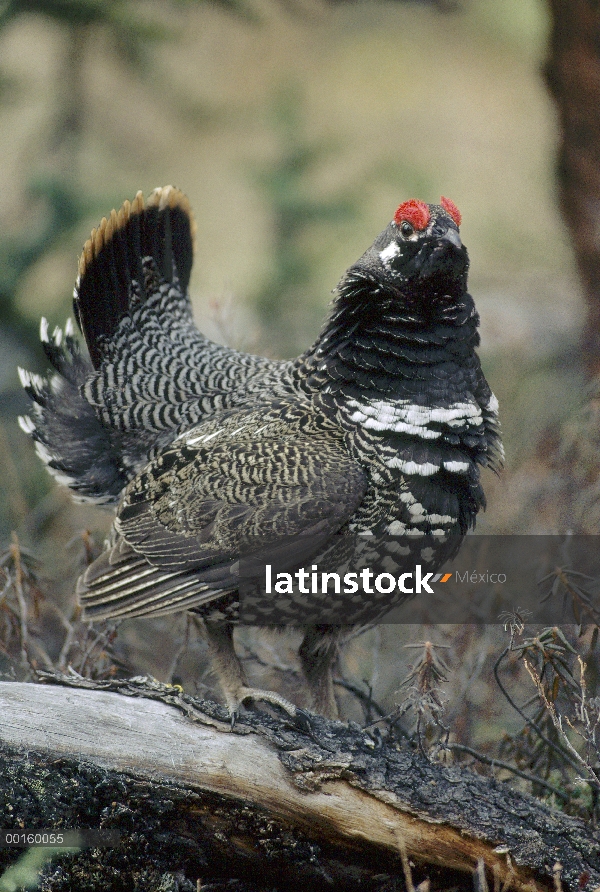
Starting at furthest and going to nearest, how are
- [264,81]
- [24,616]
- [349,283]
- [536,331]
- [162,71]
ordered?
[264,81] < [162,71] < [536,331] < [24,616] < [349,283]

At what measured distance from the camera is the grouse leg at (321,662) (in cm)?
376

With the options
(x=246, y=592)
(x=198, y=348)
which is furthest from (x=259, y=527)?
(x=198, y=348)

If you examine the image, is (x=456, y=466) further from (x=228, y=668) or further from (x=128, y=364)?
(x=128, y=364)

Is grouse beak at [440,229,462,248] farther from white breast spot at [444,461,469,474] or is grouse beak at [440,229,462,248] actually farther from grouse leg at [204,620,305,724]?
grouse leg at [204,620,305,724]

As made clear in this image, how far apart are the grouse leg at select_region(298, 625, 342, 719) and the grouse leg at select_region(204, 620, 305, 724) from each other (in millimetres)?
325

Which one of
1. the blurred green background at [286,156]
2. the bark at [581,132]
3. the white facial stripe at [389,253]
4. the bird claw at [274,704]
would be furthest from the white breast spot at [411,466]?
the bark at [581,132]

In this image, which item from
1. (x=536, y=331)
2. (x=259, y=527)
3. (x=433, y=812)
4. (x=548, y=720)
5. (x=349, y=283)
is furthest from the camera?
(x=536, y=331)

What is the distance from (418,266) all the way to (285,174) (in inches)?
178

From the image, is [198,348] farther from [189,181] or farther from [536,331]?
[189,181]

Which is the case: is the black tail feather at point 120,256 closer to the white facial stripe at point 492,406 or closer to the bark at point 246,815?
the white facial stripe at point 492,406

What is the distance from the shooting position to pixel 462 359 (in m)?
3.51

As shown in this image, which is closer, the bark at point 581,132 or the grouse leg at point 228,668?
the grouse leg at point 228,668

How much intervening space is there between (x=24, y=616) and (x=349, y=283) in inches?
86.6

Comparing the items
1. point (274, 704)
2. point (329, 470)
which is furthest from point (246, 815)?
point (329, 470)
